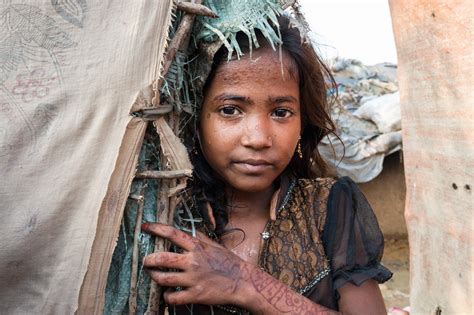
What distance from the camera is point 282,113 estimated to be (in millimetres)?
1636

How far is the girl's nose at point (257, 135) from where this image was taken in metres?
1.55

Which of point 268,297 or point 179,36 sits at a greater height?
point 179,36

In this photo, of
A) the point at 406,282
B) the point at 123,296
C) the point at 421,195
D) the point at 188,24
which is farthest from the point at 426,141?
the point at 406,282

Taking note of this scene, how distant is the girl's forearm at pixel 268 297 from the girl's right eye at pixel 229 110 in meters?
0.44

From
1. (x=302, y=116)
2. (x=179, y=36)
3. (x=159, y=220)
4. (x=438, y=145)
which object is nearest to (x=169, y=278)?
(x=159, y=220)

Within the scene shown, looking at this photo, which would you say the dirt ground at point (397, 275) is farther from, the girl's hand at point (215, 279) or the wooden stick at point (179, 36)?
the wooden stick at point (179, 36)

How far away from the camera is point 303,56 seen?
5.57ft

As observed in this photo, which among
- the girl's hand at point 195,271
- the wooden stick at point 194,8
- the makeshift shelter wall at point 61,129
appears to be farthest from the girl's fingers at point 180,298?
the wooden stick at point 194,8

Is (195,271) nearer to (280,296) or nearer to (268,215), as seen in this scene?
(280,296)

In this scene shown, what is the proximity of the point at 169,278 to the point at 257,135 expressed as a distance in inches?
18.2

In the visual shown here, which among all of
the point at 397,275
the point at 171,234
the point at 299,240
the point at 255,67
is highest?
the point at 255,67

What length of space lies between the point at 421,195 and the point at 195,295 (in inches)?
49.9

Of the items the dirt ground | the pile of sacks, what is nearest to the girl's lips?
the dirt ground

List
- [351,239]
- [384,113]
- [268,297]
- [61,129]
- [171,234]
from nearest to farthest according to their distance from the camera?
[61,129]
[171,234]
[268,297]
[351,239]
[384,113]
